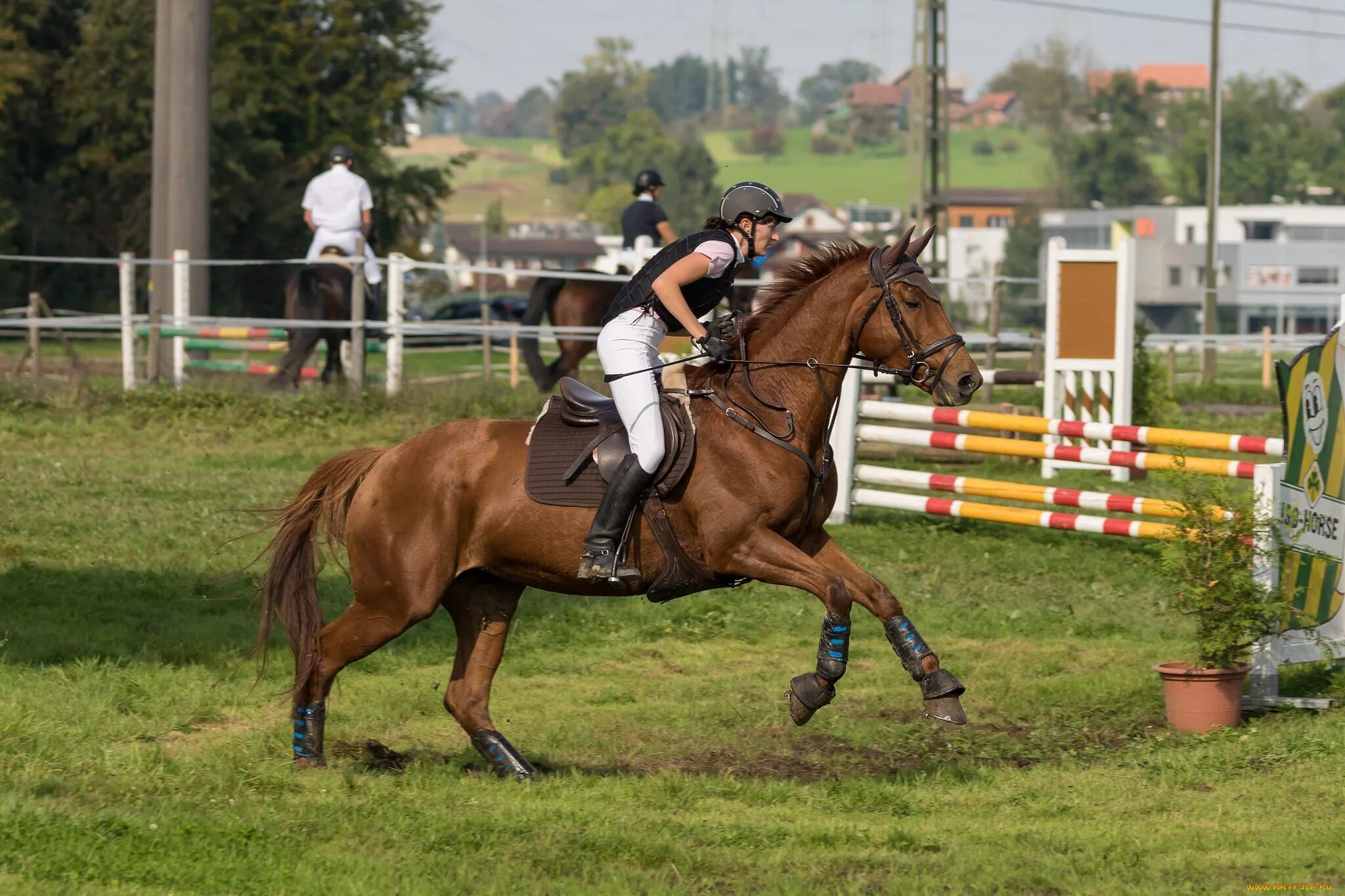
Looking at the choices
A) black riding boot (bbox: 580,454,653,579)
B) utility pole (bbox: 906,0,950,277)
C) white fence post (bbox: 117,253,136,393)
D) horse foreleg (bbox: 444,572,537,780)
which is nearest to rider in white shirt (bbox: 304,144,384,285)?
white fence post (bbox: 117,253,136,393)

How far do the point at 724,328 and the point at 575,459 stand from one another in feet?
2.96

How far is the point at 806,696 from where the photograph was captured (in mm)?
7047

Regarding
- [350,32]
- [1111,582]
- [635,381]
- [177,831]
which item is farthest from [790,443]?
[350,32]

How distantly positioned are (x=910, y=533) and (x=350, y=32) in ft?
108

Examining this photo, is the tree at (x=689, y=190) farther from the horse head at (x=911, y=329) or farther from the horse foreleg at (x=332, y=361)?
the horse head at (x=911, y=329)

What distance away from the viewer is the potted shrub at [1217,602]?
8141 mm

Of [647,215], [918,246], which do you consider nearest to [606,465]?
[918,246]

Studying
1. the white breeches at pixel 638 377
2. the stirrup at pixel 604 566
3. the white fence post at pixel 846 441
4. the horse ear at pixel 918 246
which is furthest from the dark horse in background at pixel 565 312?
the stirrup at pixel 604 566

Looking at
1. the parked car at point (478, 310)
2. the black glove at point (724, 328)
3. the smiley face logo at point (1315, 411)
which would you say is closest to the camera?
the black glove at point (724, 328)

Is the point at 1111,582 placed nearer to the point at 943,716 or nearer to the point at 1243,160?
the point at 943,716

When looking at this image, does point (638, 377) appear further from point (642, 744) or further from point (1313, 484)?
point (1313, 484)

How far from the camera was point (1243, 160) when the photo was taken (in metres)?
136

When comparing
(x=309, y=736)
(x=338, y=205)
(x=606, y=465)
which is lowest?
(x=309, y=736)

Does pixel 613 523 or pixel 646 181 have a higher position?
pixel 646 181
